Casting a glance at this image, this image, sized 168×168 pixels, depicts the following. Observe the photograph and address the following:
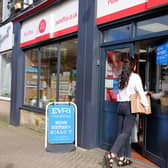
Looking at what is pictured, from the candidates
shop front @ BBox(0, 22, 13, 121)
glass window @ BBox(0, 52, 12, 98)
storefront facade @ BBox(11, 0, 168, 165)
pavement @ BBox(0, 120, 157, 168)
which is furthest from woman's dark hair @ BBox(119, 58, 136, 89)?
glass window @ BBox(0, 52, 12, 98)

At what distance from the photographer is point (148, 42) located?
17.9 ft

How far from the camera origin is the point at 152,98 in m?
5.23

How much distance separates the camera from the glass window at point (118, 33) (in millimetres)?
5718

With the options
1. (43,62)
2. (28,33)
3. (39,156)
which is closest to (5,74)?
(28,33)

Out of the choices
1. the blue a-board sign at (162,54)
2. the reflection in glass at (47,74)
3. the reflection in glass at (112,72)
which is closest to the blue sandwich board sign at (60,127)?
the reflection in glass at (112,72)

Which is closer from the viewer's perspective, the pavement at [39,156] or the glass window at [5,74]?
the pavement at [39,156]

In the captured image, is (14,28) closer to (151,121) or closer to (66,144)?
(66,144)

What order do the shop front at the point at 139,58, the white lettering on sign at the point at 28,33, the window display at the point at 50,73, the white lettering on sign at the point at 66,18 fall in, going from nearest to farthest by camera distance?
the shop front at the point at 139,58
the white lettering on sign at the point at 66,18
the window display at the point at 50,73
the white lettering on sign at the point at 28,33

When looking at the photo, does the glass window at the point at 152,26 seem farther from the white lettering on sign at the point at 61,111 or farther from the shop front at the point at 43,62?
the white lettering on sign at the point at 61,111

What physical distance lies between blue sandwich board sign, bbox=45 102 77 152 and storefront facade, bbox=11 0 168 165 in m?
0.34

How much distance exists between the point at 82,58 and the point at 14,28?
4.89 meters

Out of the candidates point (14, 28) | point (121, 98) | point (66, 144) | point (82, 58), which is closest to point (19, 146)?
point (66, 144)

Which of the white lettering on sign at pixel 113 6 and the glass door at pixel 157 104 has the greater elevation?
the white lettering on sign at pixel 113 6

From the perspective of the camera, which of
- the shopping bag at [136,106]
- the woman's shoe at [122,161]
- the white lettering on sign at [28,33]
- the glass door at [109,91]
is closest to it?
the shopping bag at [136,106]
